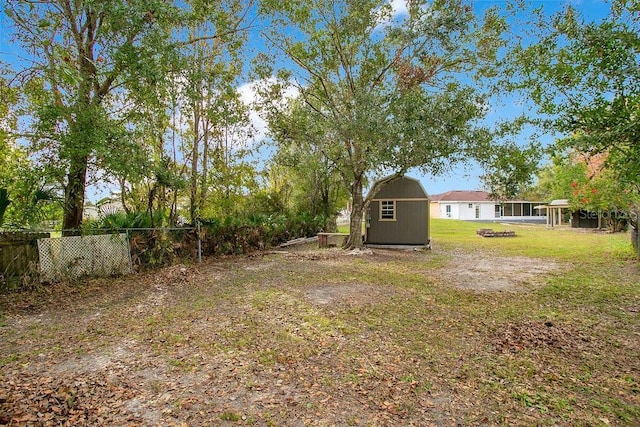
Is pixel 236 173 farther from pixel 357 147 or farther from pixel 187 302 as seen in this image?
pixel 187 302

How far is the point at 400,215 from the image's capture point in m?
15.4

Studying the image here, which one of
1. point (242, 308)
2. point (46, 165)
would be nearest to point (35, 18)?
point (46, 165)

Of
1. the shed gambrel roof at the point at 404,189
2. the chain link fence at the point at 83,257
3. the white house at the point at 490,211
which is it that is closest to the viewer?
the chain link fence at the point at 83,257

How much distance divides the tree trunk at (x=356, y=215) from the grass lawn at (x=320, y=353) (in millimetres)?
5726

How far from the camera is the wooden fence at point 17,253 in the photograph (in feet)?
21.6

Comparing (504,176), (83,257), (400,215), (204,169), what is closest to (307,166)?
(204,169)

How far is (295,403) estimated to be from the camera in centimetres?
305

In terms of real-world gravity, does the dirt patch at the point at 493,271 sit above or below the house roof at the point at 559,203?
below

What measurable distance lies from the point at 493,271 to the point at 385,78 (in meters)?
7.37

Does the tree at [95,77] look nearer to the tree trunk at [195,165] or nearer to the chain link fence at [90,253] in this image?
the chain link fence at [90,253]

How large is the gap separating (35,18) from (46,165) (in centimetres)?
281

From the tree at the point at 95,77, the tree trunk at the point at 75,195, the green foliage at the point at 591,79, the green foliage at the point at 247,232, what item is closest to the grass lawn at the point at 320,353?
the tree trunk at the point at 75,195

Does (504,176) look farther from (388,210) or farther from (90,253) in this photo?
(90,253)

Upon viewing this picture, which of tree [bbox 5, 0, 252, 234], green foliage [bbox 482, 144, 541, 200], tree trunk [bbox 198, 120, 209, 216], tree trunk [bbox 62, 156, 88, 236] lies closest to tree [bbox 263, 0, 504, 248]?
green foliage [bbox 482, 144, 541, 200]
